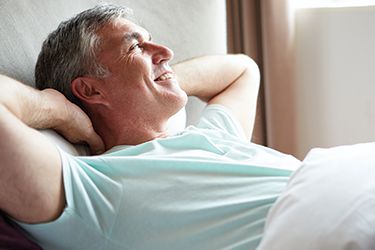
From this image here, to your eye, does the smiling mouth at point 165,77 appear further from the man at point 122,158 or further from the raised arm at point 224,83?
the raised arm at point 224,83

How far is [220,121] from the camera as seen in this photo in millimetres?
1933

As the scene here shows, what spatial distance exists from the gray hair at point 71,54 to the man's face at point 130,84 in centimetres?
2

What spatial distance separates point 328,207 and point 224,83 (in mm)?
972

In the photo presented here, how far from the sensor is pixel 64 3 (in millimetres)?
1798

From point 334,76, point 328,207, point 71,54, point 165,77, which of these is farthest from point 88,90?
point 334,76

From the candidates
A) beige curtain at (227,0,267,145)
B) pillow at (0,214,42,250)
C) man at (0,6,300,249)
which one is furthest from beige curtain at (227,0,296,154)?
pillow at (0,214,42,250)

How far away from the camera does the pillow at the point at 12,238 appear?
50.1 inches

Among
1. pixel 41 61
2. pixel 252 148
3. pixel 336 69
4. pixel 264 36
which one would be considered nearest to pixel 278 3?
pixel 264 36

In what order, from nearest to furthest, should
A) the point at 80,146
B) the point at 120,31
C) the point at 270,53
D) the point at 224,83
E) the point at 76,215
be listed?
1. the point at 76,215
2. the point at 80,146
3. the point at 120,31
4. the point at 224,83
5. the point at 270,53

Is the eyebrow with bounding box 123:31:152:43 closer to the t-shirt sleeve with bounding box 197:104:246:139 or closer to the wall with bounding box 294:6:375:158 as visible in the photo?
the t-shirt sleeve with bounding box 197:104:246:139

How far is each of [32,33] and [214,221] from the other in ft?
2.13

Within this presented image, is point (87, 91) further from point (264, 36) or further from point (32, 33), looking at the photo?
point (264, 36)

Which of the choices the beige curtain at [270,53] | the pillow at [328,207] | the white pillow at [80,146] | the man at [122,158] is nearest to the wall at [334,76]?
the beige curtain at [270,53]

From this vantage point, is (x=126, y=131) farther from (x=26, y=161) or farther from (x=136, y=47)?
(x=26, y=161)
